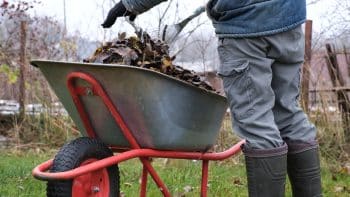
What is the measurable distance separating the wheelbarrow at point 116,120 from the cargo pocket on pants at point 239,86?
0.16 m

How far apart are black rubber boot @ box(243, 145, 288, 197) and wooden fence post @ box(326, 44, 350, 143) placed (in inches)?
→ 147

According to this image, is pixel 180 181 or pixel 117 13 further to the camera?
pixel 180 181

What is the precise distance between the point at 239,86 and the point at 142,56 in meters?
0.47

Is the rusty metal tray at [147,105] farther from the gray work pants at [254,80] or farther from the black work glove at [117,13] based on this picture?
the black work glove at [117,13]

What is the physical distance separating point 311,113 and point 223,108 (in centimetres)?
355

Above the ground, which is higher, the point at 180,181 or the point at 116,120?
the point at 116,120

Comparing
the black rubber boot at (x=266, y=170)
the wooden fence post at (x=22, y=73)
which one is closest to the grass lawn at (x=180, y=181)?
the black rubber boot at (x=266, y=170)

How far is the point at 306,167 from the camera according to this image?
249cm

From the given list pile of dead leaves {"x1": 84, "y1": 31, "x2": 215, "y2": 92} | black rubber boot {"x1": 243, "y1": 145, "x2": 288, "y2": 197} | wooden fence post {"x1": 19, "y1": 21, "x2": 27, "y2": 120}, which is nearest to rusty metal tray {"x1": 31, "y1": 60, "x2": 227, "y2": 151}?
pile of dead leaves {"x1": 84, "y1": 31, "x2": 215, "y2": 92}

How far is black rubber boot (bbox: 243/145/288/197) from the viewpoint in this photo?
2.23 metres

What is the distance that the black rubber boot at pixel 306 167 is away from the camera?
2490 mm

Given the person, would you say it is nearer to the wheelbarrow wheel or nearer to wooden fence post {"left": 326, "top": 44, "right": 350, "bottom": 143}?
the wheelbarrow wheel

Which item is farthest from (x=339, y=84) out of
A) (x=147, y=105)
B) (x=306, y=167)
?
(x=147, y=105)

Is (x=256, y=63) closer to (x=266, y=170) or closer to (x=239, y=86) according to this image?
(x=239, y=86)
